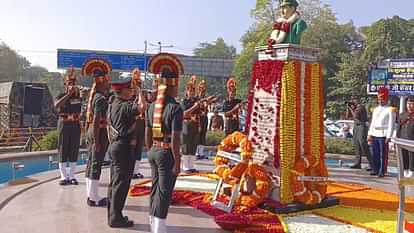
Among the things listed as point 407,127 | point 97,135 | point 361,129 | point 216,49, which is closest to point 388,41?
point 361,129

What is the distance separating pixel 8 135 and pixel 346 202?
13735 millimetres

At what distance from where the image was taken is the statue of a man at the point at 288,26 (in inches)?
212

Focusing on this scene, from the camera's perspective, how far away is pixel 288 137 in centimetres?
522

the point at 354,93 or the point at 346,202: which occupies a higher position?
the point at 354,93

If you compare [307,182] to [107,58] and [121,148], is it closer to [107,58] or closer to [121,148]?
[121,148]

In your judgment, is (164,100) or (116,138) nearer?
(164,100)

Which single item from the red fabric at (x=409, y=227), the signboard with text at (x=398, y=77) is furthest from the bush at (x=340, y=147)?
the red fabric at (x=409, y=227)

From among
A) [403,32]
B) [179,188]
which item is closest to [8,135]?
[179,188]

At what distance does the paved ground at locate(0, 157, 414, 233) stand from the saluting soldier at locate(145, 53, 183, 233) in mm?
518

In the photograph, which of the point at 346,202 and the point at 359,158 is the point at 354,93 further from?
the point at 346,202

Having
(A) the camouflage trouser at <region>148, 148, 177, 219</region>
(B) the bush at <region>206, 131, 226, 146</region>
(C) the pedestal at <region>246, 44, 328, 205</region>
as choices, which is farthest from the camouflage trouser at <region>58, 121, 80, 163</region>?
(B) the bush at <region>206, 131, 226, 146</region>

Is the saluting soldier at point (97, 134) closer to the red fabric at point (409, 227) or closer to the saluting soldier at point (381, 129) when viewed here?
the red fabric at point (409, 227)

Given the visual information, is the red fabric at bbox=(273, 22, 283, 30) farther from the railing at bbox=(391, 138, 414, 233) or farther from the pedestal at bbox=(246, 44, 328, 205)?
the railing at bbox=(391, 138, 414, 233)

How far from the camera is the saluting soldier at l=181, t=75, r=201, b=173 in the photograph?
327 inches
